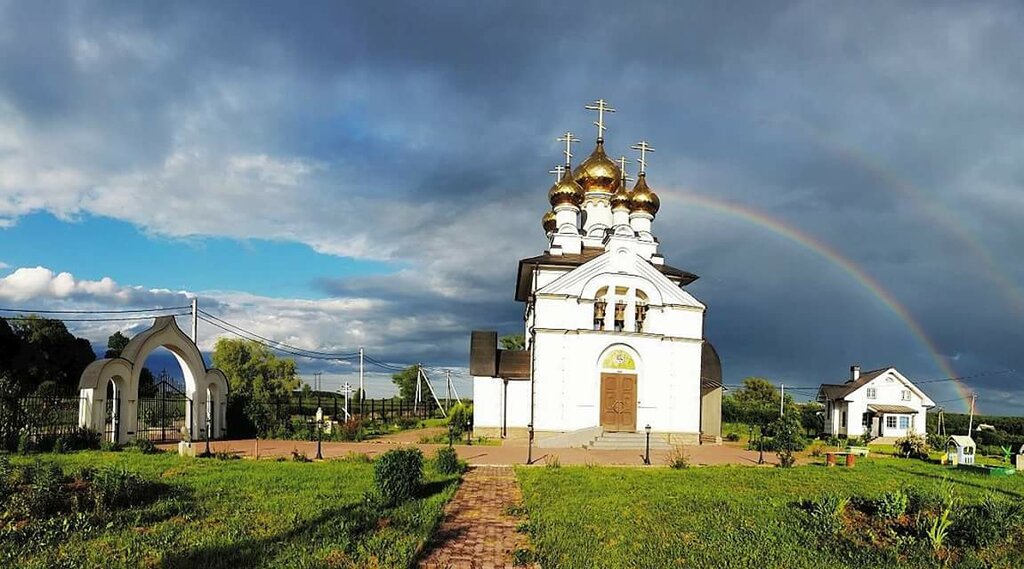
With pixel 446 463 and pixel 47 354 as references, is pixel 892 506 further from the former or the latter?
pixel 47 354

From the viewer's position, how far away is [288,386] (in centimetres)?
3966

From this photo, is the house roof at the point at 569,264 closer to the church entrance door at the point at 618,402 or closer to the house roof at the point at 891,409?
the church entrance door at the point at 618,402

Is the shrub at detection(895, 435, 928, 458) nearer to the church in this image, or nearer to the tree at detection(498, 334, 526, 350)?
the church

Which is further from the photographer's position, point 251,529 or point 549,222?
point 549,222

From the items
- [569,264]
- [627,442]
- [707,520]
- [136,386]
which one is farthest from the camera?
[569,264]

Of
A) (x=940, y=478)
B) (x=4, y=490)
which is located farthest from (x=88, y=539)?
(x=940, y=478)

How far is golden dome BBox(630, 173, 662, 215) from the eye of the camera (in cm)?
3041

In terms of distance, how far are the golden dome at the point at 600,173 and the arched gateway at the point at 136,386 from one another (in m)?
18.1

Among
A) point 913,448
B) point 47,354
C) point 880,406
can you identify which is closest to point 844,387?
point 880,406

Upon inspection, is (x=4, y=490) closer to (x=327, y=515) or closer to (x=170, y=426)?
(x=327, y=515)

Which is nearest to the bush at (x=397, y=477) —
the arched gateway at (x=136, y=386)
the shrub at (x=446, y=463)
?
the shrub at (x=446, y=463)

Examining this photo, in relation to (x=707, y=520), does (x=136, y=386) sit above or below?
above

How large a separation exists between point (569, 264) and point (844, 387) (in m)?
22.0

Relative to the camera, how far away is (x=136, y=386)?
20.2 meters
